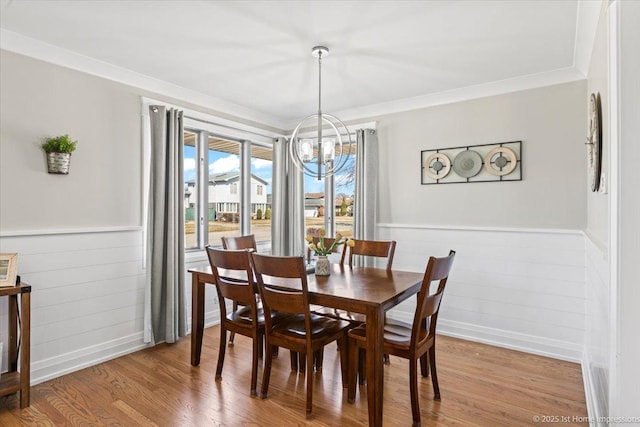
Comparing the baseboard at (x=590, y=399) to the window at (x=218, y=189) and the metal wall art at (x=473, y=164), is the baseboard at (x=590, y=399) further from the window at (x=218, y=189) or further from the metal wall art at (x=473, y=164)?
the window at (x=218, y=189)

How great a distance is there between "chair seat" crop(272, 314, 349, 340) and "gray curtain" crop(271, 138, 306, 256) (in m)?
2.22

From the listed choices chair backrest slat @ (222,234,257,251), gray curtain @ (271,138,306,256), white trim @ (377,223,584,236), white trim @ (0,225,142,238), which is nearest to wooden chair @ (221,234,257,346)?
chair backrest slat @ (222,234,257,251)

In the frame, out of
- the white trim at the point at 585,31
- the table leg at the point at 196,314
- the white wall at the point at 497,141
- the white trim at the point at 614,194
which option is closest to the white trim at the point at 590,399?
the white trim at the point at 614,194

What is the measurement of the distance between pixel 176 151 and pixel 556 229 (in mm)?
3604

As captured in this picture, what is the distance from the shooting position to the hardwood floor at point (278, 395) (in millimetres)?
2193

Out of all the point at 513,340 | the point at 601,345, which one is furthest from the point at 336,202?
the point at 601,345

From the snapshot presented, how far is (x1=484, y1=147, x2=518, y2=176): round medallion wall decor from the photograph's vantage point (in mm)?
3375

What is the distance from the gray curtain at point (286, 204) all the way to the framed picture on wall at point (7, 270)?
2.80 meters

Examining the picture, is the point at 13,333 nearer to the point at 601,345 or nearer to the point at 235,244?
the point at 235,244

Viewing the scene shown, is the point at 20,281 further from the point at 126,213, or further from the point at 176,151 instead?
the point at 176,151

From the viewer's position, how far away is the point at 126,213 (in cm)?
322

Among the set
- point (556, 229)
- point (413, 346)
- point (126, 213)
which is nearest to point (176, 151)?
point (126, 213)

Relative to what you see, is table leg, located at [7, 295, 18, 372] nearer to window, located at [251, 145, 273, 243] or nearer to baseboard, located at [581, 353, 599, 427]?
window, located at [251, 145, 273, 243]

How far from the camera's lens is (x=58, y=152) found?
105 inches
